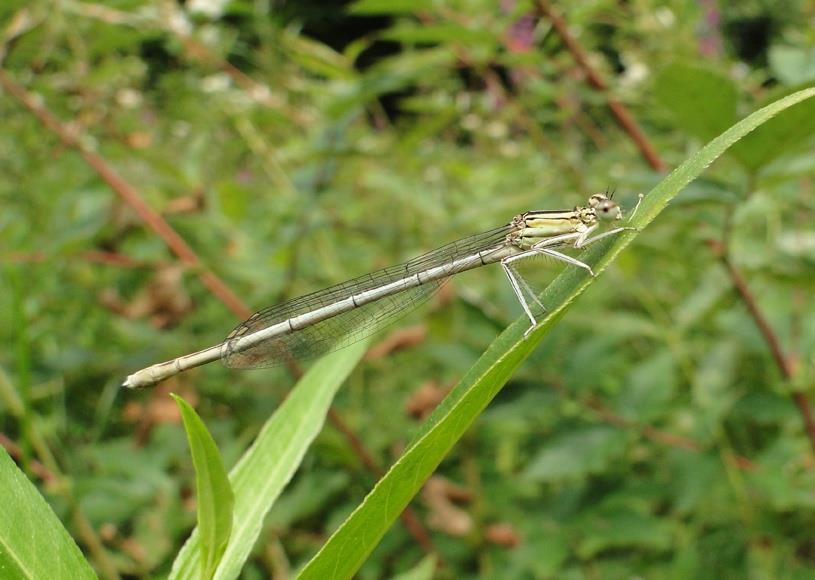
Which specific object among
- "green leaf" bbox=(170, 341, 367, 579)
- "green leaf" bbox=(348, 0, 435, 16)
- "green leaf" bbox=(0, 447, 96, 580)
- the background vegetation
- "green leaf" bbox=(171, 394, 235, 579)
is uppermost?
"green leaf" bbox=(348, 0, 435, 16)

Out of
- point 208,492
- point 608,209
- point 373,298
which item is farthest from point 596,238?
point 208,492

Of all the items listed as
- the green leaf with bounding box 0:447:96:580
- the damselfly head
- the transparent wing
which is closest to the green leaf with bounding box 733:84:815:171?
the damselfly head

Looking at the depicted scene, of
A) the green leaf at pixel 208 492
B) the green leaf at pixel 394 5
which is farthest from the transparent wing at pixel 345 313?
the green leaf at pixel 208 492

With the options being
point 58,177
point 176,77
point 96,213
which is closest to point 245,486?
point 96,213

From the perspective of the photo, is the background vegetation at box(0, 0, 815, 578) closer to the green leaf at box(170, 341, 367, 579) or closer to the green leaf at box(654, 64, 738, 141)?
the green leaf at box(654, 64, 738, 141)

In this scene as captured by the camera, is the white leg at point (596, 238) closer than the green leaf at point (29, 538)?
No

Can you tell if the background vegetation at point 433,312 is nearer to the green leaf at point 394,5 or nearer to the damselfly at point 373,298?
the green leaf at point 394,5

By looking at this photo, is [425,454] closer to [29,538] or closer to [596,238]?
[29,538]
